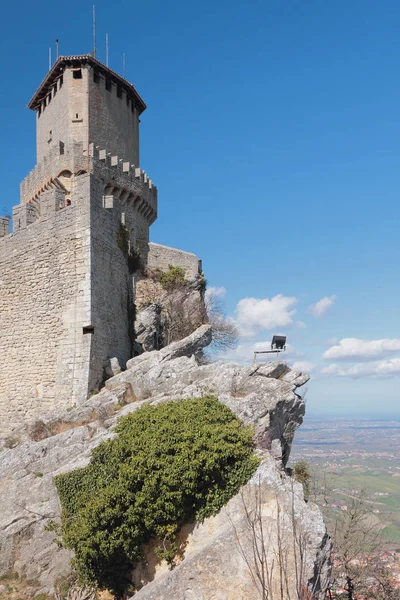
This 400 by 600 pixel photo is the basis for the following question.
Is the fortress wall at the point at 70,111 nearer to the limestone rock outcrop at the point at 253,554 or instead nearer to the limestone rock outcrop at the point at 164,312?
the limestone rock outcrop at the point at 164,312

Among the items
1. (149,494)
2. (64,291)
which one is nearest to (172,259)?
(64,291)

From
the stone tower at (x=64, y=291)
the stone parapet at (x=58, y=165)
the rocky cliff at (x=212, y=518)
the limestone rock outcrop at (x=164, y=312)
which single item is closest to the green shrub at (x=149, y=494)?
the rocky cliff at (x=212, y=518)

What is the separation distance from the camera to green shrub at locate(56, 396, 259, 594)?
1051 centimetres

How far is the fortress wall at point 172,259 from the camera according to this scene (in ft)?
85.7

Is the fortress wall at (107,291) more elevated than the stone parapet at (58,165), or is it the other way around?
the stone parapet at (58,165)

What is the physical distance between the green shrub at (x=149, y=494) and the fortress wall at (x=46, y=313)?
6275 mm

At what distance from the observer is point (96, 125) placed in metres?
26.4

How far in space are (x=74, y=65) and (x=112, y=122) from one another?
3.43m

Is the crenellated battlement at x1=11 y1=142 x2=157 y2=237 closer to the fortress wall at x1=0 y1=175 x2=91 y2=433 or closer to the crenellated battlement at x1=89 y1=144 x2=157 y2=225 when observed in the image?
the crenellated battlement at x1=89 y1=144 x2=157 y2=225

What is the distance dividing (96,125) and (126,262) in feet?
30.1

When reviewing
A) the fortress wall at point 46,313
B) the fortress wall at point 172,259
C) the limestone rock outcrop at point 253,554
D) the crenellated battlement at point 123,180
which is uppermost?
the crenellated battlement at point 123,180

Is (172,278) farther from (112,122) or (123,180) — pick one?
(112,122)

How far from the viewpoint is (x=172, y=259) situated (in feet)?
88.2

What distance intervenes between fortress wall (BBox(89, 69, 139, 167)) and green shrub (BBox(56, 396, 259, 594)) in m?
19.2
